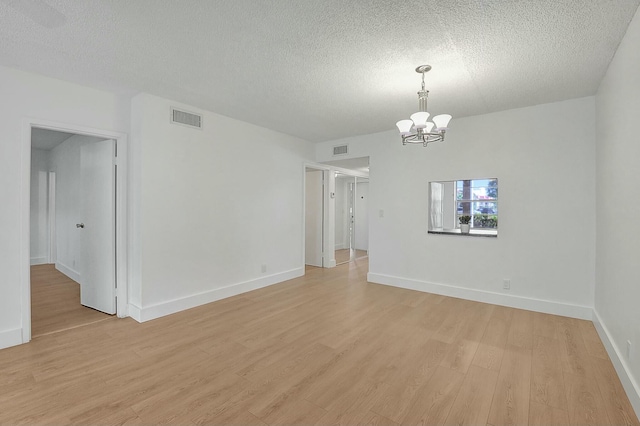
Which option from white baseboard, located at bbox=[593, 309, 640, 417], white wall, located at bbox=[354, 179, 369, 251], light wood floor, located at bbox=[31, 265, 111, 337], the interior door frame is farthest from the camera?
white wall, located at bbox=[354, 179, 369, 251]

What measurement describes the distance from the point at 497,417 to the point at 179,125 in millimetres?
4303

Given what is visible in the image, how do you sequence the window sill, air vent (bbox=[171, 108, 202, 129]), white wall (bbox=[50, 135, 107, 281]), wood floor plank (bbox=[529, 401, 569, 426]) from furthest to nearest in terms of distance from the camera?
white wall (bbox=[50, 135, 107, 281]) → the window sill → air vent (bbox=[171, 108, 202, 129]) → wood floor plank (bbox=[529, 401, 569, 426])

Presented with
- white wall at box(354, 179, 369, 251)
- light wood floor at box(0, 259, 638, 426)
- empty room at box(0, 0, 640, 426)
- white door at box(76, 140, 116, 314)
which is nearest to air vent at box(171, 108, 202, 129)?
empty room at box(0, 0, 640, 426)

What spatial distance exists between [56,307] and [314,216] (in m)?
4.55

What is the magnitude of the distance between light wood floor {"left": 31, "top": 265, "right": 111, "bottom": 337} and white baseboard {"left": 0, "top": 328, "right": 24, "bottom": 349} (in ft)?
0.62

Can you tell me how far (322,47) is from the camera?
7.75 feet

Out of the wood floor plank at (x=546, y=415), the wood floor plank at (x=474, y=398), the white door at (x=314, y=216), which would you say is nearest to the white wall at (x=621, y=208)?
the wood floor plank at (x=546, y=415)

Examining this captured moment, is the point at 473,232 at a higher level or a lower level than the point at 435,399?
higher

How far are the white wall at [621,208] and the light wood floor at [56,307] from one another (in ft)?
16.7

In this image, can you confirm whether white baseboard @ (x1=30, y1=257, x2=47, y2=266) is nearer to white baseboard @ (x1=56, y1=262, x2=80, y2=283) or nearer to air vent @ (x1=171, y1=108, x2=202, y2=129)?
white baseboard @ (x1=56, y1=262, x2=80, y2=283)

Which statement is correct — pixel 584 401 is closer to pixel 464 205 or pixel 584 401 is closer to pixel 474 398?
pixel 474 398

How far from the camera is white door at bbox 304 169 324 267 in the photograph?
640 cm

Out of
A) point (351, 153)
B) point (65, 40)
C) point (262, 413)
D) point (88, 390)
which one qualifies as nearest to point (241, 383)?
point (262, 413)

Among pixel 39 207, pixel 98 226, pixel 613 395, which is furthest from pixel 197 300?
pixel 39 207
